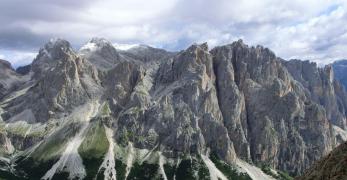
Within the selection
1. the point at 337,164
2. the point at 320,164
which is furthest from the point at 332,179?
the point at 320,164

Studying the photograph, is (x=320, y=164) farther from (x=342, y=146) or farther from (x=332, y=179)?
(x=332, y=179)

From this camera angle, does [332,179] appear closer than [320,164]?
Yes

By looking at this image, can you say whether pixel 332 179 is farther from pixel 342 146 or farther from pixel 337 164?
pixel 342 146

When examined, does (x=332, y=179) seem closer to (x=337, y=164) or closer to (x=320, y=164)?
(x=337, y=164)

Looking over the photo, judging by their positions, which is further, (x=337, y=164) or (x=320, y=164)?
(x=320, y=164)

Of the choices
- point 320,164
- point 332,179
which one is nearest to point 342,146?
point 320,164
